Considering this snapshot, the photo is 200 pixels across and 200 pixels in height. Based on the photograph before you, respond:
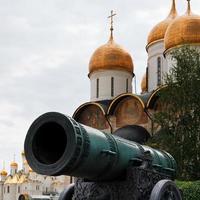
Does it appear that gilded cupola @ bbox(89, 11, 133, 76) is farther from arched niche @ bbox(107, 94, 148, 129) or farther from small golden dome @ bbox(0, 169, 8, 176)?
small golden dome @ bbox(0, 169, 8, 176)

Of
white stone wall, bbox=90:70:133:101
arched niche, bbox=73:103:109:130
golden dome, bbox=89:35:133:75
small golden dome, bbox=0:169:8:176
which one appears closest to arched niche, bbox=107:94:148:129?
arched niche, bbox=73:103:109:130

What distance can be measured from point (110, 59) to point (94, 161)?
857 inches

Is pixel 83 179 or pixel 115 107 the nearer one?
pixel 83 179

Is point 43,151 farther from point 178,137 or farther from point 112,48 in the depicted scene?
point 112,48

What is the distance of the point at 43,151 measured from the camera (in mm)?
5602

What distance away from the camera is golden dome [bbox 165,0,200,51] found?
23.0m

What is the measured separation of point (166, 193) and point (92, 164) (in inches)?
44.0

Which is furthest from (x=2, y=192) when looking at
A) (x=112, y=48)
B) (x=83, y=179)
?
(x=83, y=179)

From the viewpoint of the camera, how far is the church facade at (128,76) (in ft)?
75.6

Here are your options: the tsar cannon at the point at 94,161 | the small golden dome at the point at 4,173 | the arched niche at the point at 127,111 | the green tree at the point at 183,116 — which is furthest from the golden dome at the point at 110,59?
the small golden dome at the point at 4,173

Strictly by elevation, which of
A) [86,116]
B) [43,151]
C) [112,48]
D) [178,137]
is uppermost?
[112,48]

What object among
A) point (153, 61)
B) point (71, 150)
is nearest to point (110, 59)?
point (153, 61)

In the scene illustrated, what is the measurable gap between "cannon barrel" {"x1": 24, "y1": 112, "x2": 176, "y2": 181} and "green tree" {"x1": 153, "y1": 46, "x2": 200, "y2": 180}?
9.73 metres

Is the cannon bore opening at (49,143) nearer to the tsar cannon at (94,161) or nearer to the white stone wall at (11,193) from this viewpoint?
the tsar cannon at (94,161)
